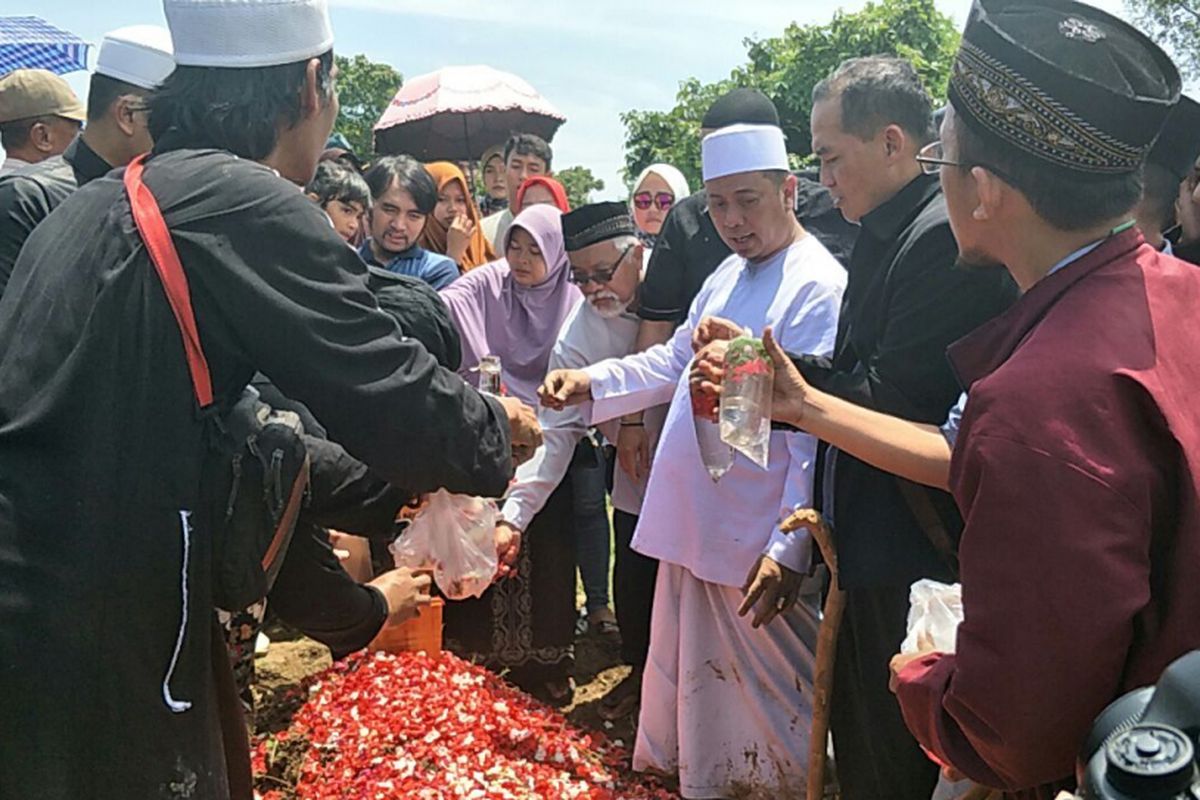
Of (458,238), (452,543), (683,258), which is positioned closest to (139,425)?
(452,543)

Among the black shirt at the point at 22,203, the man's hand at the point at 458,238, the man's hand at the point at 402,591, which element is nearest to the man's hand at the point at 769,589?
the man's hand at the point at 402,591

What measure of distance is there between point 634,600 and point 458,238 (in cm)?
267

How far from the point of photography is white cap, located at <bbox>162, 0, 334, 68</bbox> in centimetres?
204

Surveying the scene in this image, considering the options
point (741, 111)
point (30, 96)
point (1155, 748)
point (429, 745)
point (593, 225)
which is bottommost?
point (429, 745)

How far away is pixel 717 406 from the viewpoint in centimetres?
291

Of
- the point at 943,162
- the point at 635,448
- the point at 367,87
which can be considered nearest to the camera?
the point at 943,162

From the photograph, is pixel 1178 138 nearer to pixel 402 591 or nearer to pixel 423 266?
pixel 402 591

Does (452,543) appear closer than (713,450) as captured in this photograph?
Yes

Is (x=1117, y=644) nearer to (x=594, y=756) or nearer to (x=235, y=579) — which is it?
(x=235, y=579)

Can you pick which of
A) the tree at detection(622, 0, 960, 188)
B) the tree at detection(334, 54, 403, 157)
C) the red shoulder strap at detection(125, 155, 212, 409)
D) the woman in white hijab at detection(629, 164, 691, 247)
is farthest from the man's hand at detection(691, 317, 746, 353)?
the tree at detection(334, 54, 403, 157)

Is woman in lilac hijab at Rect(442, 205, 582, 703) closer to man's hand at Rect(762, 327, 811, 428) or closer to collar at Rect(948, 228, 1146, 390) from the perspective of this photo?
man's hand at Rect(762, 327, 811, 428)

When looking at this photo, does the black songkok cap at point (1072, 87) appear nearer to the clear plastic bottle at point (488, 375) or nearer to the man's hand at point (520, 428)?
the man's hand at point (520, 428)

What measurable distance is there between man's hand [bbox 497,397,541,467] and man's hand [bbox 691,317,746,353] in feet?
2.84

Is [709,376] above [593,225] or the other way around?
above
